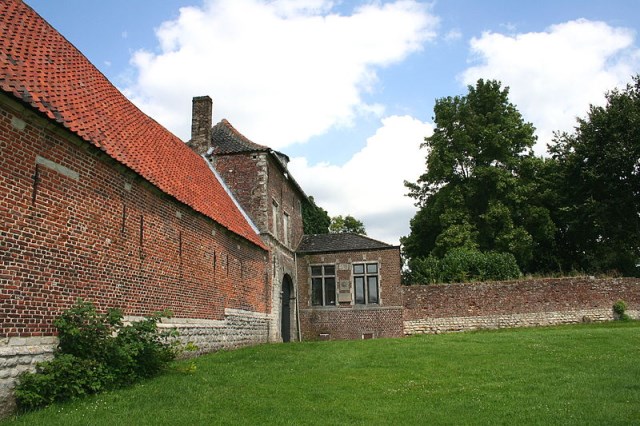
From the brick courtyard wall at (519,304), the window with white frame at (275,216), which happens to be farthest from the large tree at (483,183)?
the window with white frame at (275,216)

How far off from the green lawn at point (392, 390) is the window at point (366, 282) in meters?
10.1

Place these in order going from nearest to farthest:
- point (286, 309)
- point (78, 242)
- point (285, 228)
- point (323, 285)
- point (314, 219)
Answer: point (78, 242), point (286, 309), point (285, 228), point (323, 285), point (314, 219)

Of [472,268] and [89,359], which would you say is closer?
[89,359]

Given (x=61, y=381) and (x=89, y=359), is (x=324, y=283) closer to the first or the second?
(x=89, y=359)

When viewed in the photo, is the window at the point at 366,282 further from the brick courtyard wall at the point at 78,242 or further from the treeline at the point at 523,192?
the brick courtyard wall at the point at 78,242

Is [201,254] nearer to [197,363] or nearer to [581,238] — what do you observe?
[197,363]

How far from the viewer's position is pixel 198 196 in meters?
14.4

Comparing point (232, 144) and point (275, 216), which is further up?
point (232, 144)

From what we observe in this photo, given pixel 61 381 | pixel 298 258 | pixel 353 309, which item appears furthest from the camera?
pixel 298 258

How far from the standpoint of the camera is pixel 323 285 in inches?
911

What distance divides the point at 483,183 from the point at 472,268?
26.3 ft

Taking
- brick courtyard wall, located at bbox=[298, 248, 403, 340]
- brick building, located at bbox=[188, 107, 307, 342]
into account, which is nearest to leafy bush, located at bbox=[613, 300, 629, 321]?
brick courtyard wall, located at bbox=[298, 248, 403, 340]

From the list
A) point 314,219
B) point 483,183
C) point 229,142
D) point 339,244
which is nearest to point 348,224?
point 314,219

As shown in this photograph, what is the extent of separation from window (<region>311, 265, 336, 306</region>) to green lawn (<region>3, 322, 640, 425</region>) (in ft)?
34.8
